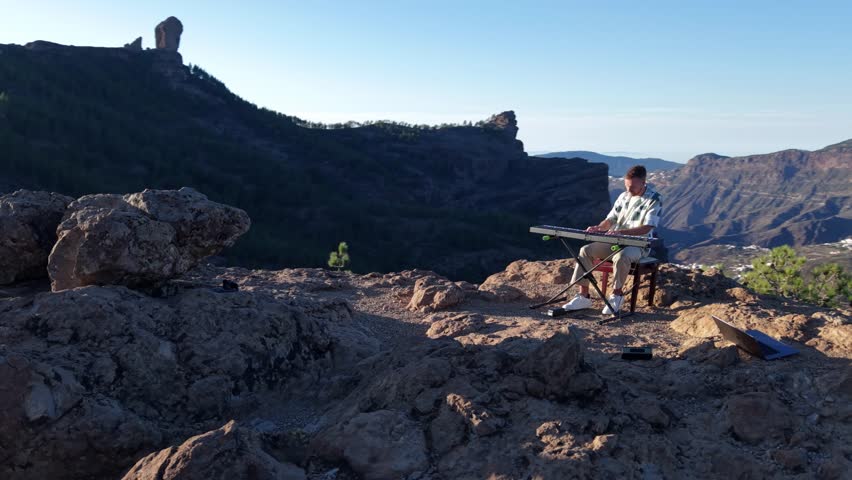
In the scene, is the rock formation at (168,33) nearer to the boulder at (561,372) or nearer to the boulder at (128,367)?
the boulder at (128,367)

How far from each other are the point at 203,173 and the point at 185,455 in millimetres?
46268

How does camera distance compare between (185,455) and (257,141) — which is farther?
(257,141)

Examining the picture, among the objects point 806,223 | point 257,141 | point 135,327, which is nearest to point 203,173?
point 257,141

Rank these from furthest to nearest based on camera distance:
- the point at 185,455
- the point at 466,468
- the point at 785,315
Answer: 1. the point at 785,315
2. the point at 466,468
3. the point at 185,455

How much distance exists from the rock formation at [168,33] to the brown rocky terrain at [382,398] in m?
76.6

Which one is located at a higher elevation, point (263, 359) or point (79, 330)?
point (79, 330)

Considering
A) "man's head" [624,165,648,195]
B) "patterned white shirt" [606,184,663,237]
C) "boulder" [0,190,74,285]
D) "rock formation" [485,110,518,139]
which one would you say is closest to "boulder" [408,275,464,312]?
"patterned white shirt" [606,184,663,237]

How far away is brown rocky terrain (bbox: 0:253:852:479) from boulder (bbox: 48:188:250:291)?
0.90ft

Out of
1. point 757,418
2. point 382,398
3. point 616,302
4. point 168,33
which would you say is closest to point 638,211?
point 616,302

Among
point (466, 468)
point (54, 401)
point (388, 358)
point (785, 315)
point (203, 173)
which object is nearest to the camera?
point (466, 468)

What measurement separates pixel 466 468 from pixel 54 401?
8.75 ft

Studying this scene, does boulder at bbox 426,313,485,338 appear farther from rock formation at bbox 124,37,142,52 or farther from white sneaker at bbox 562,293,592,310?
rock formation at bbox 124,37,142,52

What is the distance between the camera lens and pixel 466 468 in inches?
140

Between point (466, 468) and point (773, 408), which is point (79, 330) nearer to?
point (466, 468)
